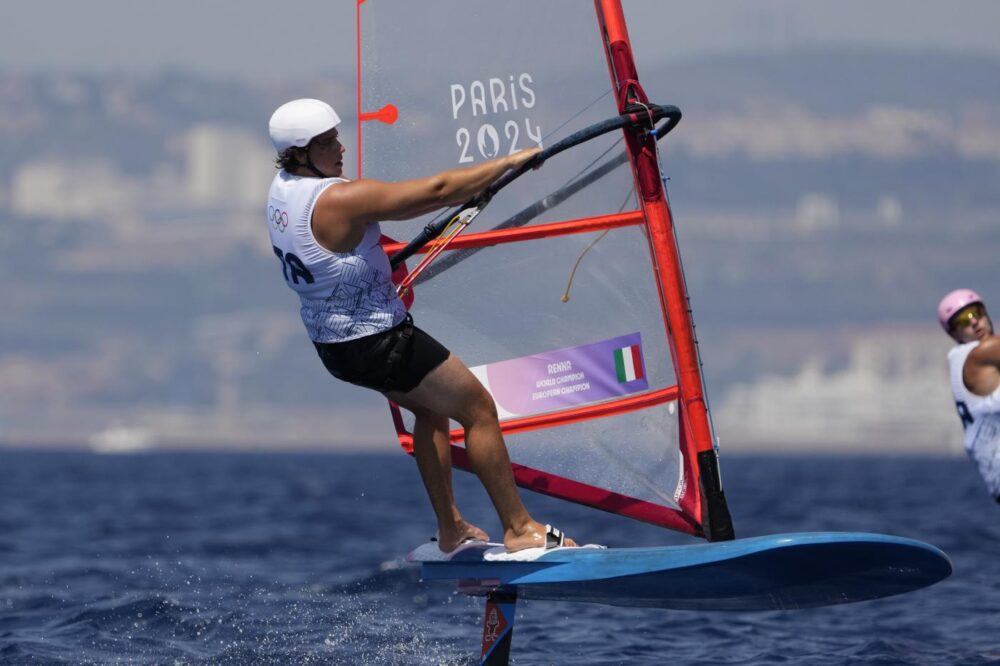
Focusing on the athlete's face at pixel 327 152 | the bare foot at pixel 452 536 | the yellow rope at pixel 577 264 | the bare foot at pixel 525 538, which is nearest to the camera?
the athlete's face at pixel 327 152

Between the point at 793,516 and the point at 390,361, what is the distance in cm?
2468

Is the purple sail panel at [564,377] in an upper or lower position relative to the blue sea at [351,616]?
upper

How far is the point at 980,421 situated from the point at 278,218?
397 centimetres

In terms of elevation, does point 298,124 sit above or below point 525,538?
above

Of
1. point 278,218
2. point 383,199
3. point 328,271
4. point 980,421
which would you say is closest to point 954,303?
point 980,421

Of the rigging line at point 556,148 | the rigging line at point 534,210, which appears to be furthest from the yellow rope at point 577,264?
the rigging line at point 556,148

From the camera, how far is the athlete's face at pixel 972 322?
8641 mm

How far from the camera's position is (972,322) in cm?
864

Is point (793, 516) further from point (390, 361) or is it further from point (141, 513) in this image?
point (390, 361)

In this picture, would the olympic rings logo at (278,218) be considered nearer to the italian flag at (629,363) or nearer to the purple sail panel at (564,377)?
the purple sail panel at (564,377)

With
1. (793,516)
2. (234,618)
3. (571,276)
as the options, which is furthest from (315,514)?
(571,276)

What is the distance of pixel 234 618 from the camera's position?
1055cm

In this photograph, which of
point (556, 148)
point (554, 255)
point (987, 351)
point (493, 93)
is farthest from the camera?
point (987, 351)

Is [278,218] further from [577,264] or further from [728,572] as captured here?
[728,572]
